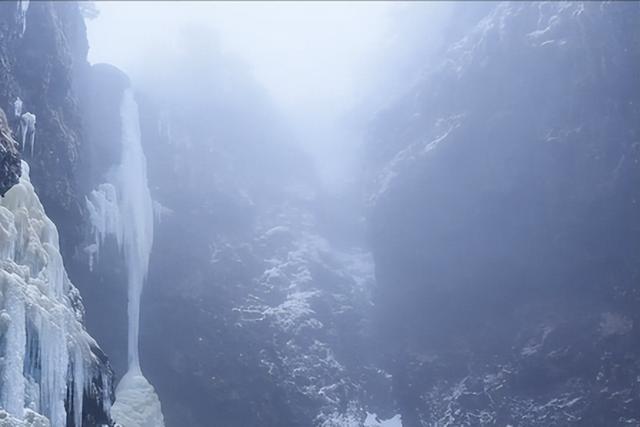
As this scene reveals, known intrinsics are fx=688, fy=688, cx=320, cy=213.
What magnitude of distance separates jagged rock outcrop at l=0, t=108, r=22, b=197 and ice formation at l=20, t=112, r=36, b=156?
687 cm

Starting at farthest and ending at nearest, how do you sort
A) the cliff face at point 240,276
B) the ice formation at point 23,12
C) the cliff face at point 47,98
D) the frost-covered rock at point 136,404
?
the cliff face at point 240,276 → the ice formation at point 23,12 → the cliff face at point 47,98 → the frost-covered rock at point 136,404

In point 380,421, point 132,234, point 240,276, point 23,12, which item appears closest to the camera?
point 23,12

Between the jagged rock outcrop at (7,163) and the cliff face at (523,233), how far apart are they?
2072cm

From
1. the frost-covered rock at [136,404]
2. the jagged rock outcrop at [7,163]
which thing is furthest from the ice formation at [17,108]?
the frost-covered rock at [136,404]

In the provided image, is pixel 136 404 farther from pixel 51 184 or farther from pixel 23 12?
pixel 23 12

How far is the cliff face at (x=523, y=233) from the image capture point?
3089 cm

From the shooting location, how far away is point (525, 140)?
36.1m

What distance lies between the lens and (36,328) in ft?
62.5

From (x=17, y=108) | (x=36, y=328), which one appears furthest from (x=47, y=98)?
(x=36, y=328)

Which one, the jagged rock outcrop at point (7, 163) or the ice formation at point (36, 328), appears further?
the jagged rock outcrop at point (7, 163)

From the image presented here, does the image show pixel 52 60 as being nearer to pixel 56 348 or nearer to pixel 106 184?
pixel 106 184

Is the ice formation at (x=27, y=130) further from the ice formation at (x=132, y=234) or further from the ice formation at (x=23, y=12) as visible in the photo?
the ice formation at (x=132, y=234)

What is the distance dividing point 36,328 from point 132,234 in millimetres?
16150

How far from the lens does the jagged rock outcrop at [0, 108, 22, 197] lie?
19.3m
